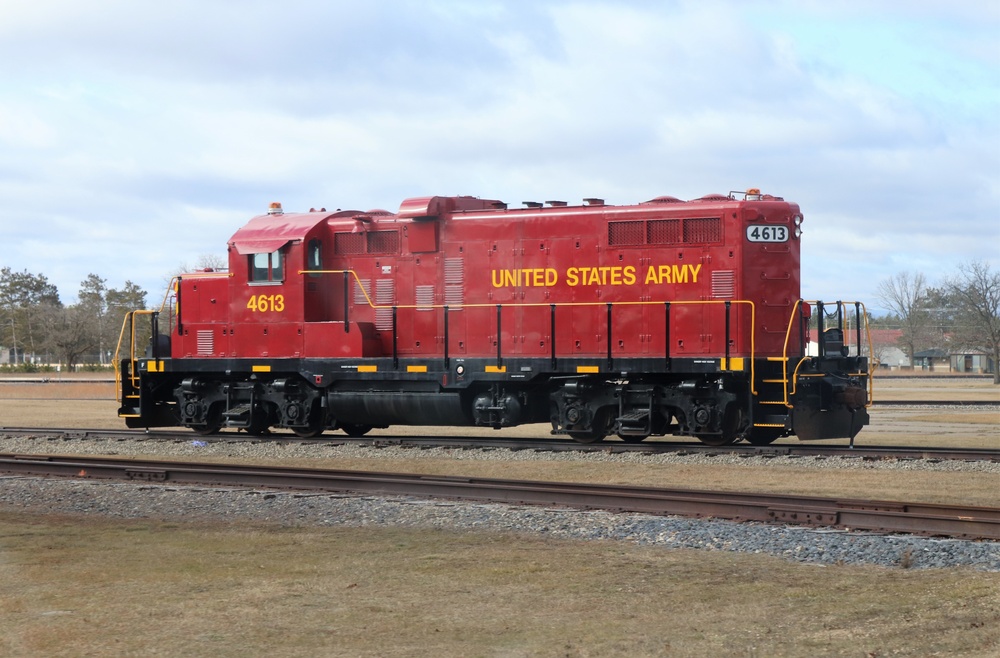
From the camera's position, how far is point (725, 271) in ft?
57.0

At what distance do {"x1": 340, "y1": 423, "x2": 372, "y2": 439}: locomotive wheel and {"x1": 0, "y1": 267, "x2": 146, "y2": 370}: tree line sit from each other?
69.4 meters

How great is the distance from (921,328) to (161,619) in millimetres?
116537

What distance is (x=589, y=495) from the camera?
38.5 feet

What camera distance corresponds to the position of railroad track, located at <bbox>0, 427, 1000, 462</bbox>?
16.0 m

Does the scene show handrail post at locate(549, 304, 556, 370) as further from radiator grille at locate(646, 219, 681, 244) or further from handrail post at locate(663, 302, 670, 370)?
radiator grille at locate(646, 219, 681, 244)

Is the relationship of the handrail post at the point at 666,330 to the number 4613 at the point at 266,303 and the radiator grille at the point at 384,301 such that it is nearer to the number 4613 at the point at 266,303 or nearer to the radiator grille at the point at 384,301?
the radiator grille at the point at 384,301

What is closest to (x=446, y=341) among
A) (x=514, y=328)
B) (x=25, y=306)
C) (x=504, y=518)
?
(x=514, y=328)

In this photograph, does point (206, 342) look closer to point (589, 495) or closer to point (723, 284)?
point (723, 284)

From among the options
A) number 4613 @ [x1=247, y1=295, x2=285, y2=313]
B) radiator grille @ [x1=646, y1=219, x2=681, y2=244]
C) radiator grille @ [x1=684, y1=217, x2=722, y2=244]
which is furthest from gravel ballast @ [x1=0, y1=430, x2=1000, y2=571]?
number 4613 @ [x1=247, y1=295, x2=285, y2=313]

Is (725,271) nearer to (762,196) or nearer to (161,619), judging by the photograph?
(762,196)

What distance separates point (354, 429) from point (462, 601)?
45.1 feet

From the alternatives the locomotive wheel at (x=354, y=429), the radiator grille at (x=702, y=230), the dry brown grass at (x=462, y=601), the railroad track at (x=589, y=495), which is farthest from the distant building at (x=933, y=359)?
the dry brown grass at (x=462, y=601)

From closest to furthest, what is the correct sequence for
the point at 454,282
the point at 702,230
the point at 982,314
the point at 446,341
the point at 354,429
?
the point at 702,230, the point at 446,341, the point at 454,282, the point at 354,429, the point at 982,314

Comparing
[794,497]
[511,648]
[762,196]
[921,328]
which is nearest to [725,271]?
[762,196]
